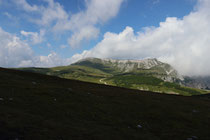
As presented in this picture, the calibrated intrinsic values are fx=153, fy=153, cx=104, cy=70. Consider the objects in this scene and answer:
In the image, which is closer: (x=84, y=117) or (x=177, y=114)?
(x=84, y=117)

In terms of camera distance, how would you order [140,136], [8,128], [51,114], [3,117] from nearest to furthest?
[8,128], [3,117], [140,136], [51,114]

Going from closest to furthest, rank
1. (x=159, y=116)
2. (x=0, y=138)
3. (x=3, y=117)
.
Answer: (x=0, y=138), (x=3, y=117), (x=159, y=116)

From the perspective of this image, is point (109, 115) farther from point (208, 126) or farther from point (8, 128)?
point (208, 126)

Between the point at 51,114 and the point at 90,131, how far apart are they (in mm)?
7763

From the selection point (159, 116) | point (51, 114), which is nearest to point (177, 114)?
point (159, 116)

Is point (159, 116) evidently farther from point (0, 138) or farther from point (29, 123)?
point (0, 138)

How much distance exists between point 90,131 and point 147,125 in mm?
12539

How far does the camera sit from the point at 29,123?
1806 centimetres

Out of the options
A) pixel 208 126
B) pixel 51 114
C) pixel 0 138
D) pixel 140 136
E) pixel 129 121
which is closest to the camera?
pixel 0 138

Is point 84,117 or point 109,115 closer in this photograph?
point 84,117

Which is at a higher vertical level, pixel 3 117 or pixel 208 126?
pixel 3 117

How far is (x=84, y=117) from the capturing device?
26.1 m

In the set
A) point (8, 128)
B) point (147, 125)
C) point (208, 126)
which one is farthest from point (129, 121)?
point (8, 128)

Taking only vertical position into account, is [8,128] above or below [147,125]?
above
